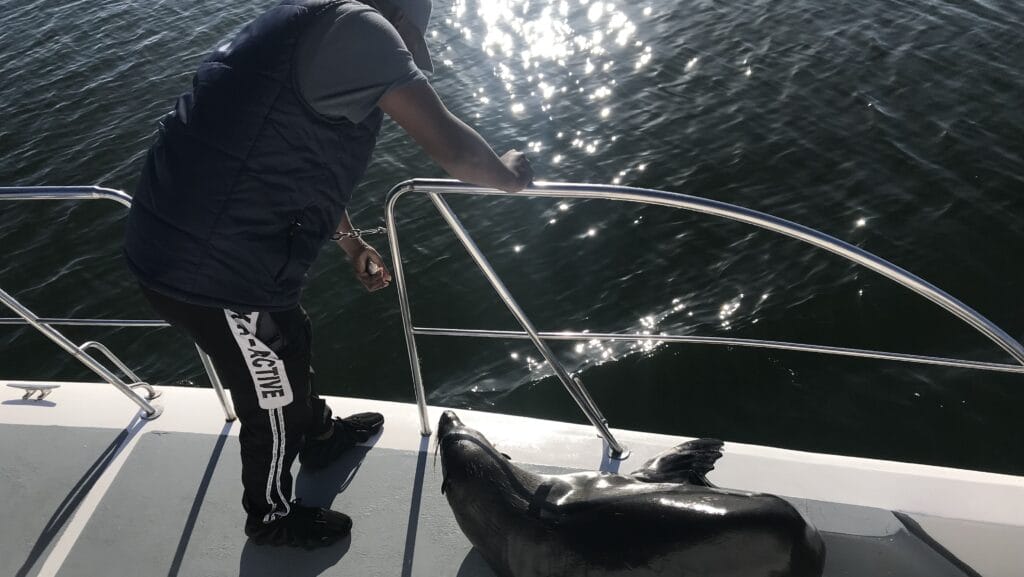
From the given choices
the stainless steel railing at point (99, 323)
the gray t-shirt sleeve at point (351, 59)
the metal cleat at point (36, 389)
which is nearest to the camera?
the gray t-shirt sleeve at point (351, 59)

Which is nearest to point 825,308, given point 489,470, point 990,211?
point 990,211

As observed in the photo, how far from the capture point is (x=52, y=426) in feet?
12.5

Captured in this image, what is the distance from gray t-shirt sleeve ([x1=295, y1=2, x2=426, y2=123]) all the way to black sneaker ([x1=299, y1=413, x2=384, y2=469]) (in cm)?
177

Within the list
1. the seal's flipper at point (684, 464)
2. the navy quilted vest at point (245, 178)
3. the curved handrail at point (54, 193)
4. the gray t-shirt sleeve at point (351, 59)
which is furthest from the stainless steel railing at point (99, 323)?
the seal's flipper at point (684, 464)

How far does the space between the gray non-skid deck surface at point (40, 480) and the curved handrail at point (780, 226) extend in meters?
1.95

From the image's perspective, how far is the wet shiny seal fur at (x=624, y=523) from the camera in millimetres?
2461

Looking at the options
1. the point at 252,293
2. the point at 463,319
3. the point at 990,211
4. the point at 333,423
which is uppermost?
the point at 252,293

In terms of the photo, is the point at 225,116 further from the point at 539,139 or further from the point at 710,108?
the point at 710,108

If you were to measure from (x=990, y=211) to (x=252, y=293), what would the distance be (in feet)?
24.8

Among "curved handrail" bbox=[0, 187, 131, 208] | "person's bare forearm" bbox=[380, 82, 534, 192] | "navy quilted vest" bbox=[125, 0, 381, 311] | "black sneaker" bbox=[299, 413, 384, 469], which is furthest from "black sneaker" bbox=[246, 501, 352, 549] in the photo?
"person's bare forearm" bbox=[380, 82, 534, 192]

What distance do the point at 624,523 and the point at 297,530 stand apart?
1.31 meters

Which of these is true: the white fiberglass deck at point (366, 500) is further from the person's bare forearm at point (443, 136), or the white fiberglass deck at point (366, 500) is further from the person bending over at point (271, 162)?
the person's bare forearm at point (443, 136)

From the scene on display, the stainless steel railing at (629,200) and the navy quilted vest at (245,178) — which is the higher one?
the navy quilted vest at (245,178)

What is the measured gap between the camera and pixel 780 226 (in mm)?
2738
